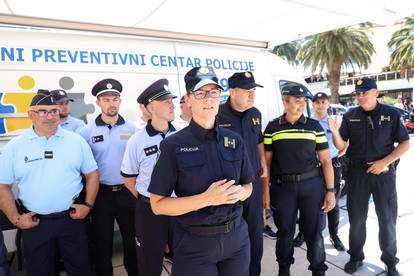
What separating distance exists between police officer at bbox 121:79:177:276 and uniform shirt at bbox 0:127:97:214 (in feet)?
1.51

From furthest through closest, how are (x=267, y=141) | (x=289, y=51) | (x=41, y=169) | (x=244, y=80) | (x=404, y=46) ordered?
(x=404, y=46) < (x=289, y=51) < (x=267, y=141) < (x=244, y=80) < (x=41, y=169)

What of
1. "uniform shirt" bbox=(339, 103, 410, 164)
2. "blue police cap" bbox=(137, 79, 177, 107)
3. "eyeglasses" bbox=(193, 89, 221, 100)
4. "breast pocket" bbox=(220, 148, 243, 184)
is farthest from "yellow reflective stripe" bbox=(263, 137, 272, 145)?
"eyeglasses" bbox=(193, 89, 221, 100)

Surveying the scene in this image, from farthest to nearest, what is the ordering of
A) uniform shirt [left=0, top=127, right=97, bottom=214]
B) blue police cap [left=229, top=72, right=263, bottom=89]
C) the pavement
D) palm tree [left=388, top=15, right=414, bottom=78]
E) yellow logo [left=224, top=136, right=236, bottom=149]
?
1. palm tree [left=388, top=15, right=414, bottom=78]
2. the pavement
3. blue police cap [left=229, top=72, right=263, bottom=89]
4. uniform shirt [left=0, top=127, right=97, bottom=214]
5. yellow logo [left=224, top=136, right=236, bottom=149]

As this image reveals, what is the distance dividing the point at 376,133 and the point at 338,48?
61.7 feet

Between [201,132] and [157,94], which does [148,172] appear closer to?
[157,94]

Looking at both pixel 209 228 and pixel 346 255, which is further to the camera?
pixel 346 255

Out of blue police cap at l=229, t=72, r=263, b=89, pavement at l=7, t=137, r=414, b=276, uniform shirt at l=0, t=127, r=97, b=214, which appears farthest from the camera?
pavement at l=7, t=137, r=414, b=276

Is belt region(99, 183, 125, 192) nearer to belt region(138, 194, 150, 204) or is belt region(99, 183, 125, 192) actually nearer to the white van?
belt region(138, 194, 150, 204)

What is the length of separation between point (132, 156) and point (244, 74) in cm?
112

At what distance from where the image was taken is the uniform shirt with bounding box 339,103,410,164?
301 cm

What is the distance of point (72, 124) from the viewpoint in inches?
123

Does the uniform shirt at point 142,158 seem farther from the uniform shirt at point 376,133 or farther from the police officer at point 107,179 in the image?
A: the uniform shirt at point 376,133

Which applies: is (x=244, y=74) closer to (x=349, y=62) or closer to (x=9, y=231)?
(x=9, y=231)

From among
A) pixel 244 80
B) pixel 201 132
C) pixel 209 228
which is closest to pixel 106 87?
pixel 244 80
